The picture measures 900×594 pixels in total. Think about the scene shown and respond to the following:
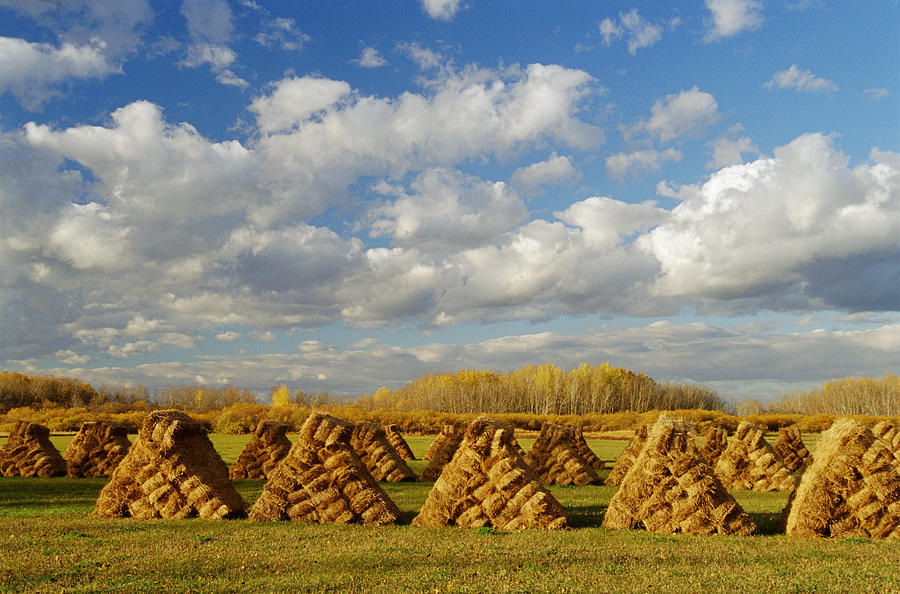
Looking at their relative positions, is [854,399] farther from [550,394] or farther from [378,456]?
[378,456]

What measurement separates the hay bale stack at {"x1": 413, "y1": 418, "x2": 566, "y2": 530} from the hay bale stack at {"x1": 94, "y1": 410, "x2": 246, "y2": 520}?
553 cm

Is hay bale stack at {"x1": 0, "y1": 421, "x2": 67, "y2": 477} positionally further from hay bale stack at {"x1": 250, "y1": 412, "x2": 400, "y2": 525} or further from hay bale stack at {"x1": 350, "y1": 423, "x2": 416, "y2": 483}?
hay bale stack at {"x1": 250, "y1": 412, "x2": 400, "y2": 525}

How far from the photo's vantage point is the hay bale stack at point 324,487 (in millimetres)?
16094

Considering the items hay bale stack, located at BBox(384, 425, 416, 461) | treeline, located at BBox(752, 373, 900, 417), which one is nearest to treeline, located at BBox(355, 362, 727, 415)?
treeline, located at BBox(752, 373, 900, 417)

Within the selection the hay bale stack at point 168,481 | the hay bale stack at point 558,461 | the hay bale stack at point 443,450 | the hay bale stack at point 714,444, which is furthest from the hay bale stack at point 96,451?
the hay bale stack at point 714,444

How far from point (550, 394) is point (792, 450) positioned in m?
91.6

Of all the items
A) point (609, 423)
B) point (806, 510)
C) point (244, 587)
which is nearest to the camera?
point (244, 587)

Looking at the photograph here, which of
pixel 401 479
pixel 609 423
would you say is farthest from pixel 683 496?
pixel 609 423

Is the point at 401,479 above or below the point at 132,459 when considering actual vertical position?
below

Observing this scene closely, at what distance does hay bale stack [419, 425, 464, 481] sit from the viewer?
28.3 m

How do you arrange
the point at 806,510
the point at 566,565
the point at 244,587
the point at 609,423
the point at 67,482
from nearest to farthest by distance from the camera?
the point at 244,587, the point at 566,565, the point at 806,510, the point at 67,482, the point at 609,423

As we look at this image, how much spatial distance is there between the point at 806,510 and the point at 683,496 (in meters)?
2.82

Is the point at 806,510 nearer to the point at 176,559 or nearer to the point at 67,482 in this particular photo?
the point at 176,559

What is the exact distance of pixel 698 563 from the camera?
11930 millimetres
